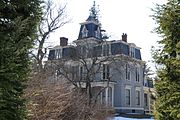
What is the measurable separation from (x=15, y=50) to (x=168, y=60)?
14.9ft

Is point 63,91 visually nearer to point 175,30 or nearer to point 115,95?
point 175,30

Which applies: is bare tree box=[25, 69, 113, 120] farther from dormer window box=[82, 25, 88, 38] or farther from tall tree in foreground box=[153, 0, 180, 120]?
dormer window box=[82, 25, 88, 38]

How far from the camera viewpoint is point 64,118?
15.5 metres

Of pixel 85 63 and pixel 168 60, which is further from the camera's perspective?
pixel 85 63

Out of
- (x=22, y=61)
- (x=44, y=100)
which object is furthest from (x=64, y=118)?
(x=22, y=61)

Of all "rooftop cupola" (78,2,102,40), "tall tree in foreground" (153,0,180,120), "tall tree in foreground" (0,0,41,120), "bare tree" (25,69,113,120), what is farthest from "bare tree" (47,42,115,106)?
"tall tree in foreground" (0,0,41,120)

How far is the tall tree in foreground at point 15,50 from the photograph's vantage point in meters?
5.68

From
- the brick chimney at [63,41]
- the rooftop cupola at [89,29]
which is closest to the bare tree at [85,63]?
the rooftop cupola at [89,29]

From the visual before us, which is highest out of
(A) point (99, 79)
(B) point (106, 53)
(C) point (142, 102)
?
(B) point (106, 53)

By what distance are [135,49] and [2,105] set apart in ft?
134

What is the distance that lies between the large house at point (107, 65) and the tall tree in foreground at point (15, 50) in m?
28.5

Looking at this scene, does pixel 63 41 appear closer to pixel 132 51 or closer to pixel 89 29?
pixel 89 29

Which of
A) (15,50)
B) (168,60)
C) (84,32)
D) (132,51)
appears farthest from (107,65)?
(15,50)

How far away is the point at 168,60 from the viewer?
29.5ft
